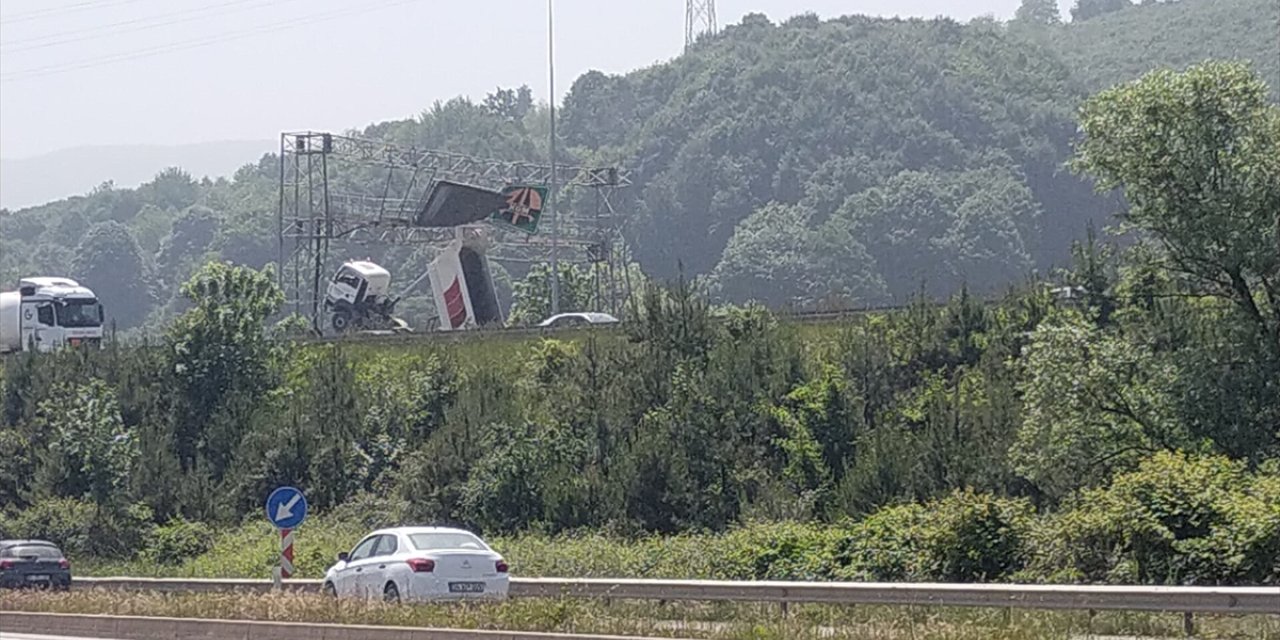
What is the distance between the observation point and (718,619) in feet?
81.1

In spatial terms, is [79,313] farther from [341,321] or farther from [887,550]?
[887,550]

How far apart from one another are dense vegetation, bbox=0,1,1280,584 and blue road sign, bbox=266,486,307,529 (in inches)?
414

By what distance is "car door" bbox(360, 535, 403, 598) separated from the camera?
83.6 ft

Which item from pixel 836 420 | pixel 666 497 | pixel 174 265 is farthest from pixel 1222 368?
pixel 174 265

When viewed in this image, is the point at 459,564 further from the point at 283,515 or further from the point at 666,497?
the point at 666,497

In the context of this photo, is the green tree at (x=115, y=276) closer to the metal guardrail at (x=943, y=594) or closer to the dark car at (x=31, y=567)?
the dark car at (x=31, y=567)

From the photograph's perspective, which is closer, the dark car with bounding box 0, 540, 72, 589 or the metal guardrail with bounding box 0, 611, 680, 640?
the metal guardrail with bounding box 0, 611, 680, 640

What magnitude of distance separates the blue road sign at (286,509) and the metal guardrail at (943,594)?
9.97 feet

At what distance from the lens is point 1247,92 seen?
36.8 meters

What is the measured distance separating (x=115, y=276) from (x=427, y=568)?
576ft

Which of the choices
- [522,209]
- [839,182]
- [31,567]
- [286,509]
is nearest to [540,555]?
[31,567]

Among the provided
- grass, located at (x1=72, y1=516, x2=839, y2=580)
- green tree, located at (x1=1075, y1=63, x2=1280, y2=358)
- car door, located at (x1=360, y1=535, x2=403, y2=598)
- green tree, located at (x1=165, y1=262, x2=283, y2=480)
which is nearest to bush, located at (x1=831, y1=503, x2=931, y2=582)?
grass, located at (x1=72, y1=516, x2=839, y2=580)

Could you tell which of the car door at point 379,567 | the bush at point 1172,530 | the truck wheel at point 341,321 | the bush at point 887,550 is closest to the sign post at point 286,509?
the car door at point 379,567

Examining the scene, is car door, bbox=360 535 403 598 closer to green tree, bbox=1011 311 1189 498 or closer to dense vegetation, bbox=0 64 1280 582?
dense vegetation, bbox=0 64 1280 582
